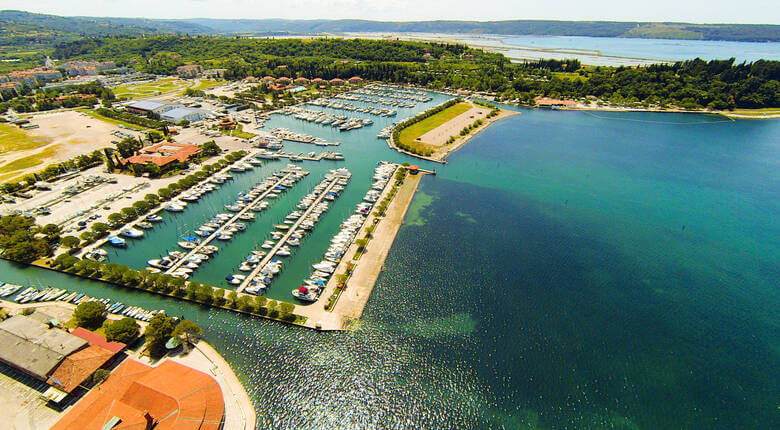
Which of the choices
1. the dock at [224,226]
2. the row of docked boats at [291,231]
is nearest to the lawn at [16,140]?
the dock at [224,226]

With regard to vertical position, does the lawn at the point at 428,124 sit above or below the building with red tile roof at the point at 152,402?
above

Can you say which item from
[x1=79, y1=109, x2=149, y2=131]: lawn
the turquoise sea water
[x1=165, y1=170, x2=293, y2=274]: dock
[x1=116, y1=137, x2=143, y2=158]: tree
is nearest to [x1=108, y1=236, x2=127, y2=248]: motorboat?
the turquoise sea water

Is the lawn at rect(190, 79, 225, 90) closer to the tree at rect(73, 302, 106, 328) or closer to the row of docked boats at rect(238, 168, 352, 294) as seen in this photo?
the row of docked boats at rect(238, 168, 352, 294)

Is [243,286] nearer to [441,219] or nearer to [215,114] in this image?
[441,219]

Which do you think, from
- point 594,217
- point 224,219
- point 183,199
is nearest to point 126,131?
point 183,199

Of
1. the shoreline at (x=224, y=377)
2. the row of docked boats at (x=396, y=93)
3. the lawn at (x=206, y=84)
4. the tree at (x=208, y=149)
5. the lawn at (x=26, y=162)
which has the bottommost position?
the shoreline at (x=224, y=377)

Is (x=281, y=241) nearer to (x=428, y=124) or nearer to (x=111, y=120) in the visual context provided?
(x=428, y=124)

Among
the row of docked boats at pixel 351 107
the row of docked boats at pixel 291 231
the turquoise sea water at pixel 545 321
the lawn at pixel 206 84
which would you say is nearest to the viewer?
the turquoise sea water at pixel 545 321

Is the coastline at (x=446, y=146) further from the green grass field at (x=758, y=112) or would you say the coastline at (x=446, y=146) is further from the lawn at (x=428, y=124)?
the green grass field at (x=758, y=112)
